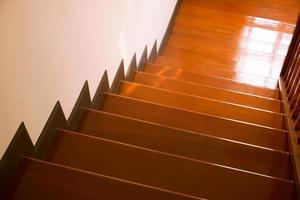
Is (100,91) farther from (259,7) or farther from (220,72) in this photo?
(259,7)

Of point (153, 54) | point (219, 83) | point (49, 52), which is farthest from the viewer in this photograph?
point (153, 54)

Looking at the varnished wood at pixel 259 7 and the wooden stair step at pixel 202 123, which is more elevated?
the varnished wood at pixel 259 7

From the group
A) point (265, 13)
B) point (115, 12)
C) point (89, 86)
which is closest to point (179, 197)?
point (89, 86)

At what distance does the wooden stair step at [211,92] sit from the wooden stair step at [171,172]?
40.4 inches

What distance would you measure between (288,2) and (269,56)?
3.80 ft

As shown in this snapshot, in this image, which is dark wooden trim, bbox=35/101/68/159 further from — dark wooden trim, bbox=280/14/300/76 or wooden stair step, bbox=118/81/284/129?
Result: dark wooden trim, bbox=280/14/300/76

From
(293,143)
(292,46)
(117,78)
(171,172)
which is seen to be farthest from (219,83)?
(171,172)

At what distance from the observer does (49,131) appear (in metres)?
1.46

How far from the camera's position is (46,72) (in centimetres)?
133

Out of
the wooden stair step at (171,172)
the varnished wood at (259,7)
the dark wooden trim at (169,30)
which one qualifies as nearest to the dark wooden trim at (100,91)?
the wooden stair step at (171,172)

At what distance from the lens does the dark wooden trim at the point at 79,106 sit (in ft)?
5.44

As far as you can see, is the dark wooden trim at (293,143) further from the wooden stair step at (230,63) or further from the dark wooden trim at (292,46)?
the wooden stair step at (230,63)

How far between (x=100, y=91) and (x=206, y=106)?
2.11 ft

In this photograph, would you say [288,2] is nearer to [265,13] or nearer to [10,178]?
[265,13]
